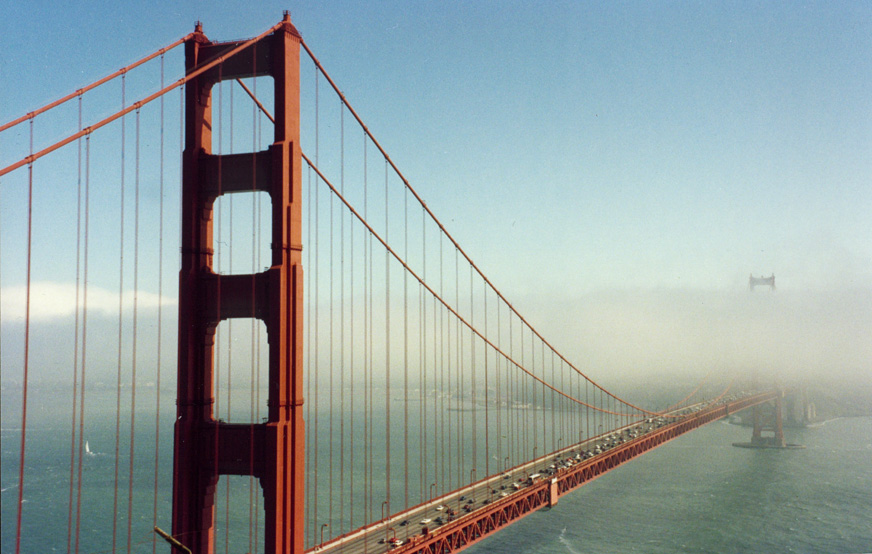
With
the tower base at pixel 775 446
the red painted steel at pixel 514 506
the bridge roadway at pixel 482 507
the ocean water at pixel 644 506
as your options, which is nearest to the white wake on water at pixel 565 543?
the ocean water at pixel 644 506

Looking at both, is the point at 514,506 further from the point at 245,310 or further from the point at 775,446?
the point at 775,446

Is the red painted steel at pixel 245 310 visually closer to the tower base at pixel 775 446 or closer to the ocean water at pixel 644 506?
the ocean water at pixel 644 506

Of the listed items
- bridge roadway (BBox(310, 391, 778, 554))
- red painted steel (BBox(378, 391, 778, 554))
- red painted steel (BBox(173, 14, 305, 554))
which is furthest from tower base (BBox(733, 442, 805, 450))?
red painted steel (BBox(173, 14, 305, 554))

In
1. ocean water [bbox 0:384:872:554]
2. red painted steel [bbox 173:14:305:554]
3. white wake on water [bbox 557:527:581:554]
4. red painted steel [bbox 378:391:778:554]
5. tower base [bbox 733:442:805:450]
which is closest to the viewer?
red painted steel [bbox 173:14:305:554]

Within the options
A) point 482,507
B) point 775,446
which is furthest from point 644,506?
point 775,446

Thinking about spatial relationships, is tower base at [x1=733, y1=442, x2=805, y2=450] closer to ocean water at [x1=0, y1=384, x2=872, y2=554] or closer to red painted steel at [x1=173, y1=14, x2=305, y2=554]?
ocean water at [x1=0, y1=384, x2=872, y2=554]

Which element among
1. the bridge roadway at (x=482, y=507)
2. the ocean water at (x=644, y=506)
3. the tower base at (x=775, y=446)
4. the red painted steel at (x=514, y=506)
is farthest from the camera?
the tower base at (x=775, y=446)
